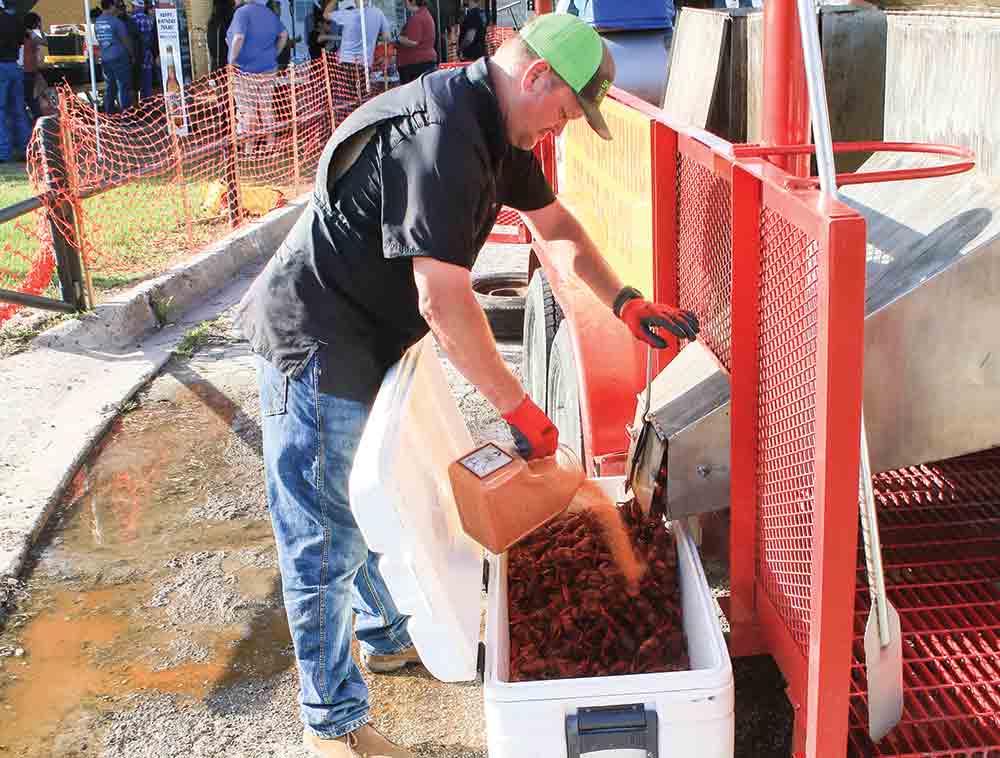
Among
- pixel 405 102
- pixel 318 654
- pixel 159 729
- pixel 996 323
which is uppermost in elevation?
pixel 405 102

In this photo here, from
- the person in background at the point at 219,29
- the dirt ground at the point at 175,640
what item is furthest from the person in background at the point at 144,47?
the dirt ground at the point at 175,640

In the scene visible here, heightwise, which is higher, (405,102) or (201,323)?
(405,102)

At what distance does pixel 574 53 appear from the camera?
2396 millimetres

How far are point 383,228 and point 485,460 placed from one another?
24.0 inches

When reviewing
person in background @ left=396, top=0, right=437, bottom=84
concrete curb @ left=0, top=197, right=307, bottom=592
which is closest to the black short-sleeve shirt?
concrete curb @ left=0, top=197, right=307, bottom=592

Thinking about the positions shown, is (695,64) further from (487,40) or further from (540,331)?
(487,40)

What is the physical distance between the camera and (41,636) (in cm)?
370

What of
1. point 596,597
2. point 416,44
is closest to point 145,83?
point 416,44

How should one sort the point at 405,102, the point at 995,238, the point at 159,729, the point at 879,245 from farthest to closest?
the point at 159,729 < the point at 879,245 < the point at 405,102 < the point at 995,238

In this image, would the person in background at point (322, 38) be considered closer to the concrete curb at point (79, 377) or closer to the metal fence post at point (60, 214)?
Result: the concrete curb at point (79, 377)

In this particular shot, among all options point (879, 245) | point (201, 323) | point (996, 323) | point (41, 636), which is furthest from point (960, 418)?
point (201, 323)

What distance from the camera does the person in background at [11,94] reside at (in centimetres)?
1374

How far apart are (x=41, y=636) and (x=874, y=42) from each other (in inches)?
143

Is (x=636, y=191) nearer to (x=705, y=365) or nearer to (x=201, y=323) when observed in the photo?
(x=705, y=365)
